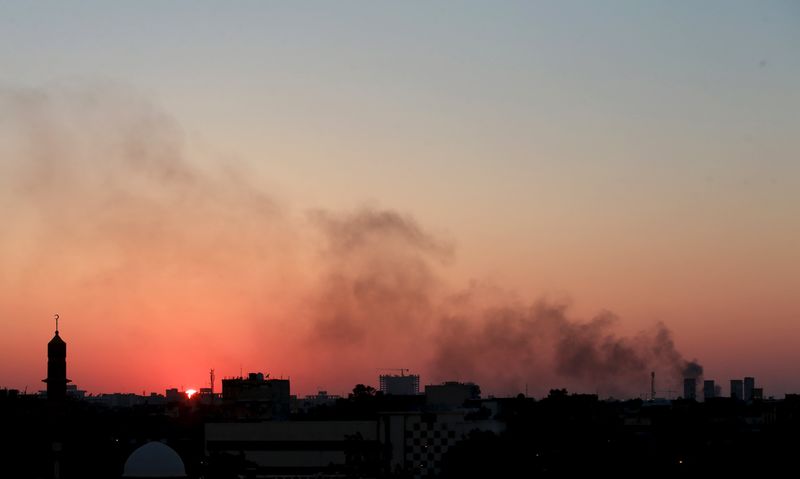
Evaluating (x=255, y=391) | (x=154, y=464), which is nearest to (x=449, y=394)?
(x=255, y=391)

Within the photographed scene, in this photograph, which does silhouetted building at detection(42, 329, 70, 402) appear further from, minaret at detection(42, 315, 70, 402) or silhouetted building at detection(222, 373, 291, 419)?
silhouetted building at detection(222, 373, 291, 419)

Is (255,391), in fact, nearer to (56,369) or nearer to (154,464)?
(56,369)

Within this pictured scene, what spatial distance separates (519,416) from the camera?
10400 cm

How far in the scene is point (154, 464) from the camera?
2581 inches

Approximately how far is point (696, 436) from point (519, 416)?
1285 centimetres

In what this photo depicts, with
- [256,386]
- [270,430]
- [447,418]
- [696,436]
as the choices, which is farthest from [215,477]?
[256,386]

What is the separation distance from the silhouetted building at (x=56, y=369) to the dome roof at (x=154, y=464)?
45399mm

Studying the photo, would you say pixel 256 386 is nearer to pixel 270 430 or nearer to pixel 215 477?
pixel 270 430

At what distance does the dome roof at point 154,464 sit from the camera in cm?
6544

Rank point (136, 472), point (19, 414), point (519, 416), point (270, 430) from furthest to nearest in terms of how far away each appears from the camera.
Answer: point (19, 414)
point (519, 416)
point (270, 430)
point (136, 472)

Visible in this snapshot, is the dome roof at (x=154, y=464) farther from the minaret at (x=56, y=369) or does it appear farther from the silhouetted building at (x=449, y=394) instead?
the silhouetted building at (x=449, y=394)

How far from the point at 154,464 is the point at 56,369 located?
47.1 meters

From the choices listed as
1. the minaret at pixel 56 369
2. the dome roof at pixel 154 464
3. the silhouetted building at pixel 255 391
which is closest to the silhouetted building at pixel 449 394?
the silhouetted building at pixel 255 391

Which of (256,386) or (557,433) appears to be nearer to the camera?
(557,433)
